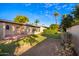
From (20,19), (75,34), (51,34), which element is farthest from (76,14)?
(20,19)

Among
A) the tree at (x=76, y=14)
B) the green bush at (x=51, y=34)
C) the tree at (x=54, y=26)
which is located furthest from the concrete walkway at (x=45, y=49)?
the tree at (x=76, y=14)

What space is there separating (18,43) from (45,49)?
0.40m

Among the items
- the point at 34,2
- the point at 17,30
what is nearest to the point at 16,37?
the point at 17,30

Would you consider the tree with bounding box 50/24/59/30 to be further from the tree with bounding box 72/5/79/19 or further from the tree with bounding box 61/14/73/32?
the tree with bounding box 72/5/79/19

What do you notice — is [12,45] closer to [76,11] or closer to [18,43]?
[18,43]

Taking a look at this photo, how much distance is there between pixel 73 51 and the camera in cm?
585

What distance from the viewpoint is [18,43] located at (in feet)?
19.4

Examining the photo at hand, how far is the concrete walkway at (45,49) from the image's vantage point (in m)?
5.87

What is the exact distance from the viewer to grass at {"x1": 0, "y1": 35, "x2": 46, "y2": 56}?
5.87 metres

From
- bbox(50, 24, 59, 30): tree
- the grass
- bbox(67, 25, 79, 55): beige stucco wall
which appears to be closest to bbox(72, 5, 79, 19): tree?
bbox(67, 25, 79, 55): beige stucco wall

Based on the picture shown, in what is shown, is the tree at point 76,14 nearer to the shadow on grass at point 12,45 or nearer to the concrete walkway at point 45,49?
the concrete walkway at point 45,49

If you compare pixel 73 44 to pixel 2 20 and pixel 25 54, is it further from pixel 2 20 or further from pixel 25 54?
pixel 2 20

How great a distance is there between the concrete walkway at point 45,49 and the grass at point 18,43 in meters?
0.07

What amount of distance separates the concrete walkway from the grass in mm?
74
